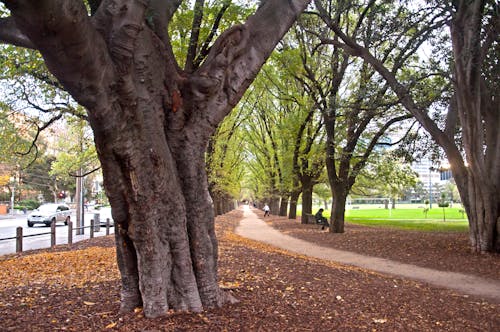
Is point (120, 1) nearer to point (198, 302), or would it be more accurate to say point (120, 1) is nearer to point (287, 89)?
point (198, 302)

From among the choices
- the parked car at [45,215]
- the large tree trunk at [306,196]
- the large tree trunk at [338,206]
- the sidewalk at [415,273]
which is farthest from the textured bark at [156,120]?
the parked car at [45,215]

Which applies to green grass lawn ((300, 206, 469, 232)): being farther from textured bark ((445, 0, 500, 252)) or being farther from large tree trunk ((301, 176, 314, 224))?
textured bark ((445, 0, 500, 252))

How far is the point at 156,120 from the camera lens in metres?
4.55

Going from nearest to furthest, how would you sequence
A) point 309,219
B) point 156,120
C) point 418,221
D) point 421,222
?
point 156,120
point 309,219
point 421,222
point 418,221

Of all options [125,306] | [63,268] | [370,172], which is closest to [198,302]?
[125,306]

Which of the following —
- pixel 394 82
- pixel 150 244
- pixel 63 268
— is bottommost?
pixel 63 268

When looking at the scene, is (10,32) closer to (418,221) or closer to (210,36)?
(210,36)

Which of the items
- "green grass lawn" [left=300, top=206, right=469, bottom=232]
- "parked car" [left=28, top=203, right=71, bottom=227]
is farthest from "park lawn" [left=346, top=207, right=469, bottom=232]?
"parked car" [left=28, top=203, right=71, bottom=227]

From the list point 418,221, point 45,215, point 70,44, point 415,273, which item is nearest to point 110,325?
point 70,44

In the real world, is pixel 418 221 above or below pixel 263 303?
A: below

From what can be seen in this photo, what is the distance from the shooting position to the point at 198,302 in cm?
480

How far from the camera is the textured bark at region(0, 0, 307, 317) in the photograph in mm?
3805

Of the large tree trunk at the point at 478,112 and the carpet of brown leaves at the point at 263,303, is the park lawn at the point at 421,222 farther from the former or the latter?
the carpet of brown leaves at the point at 263,303

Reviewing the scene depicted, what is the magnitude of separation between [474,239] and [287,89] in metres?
13.4
